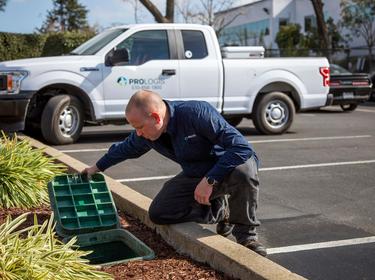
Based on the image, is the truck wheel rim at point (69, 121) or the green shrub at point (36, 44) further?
the green shrub at point (36, 44)

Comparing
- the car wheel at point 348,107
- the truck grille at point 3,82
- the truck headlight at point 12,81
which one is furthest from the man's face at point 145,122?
the car wheel at point 348,107

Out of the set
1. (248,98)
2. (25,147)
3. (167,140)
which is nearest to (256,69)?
(248,98)

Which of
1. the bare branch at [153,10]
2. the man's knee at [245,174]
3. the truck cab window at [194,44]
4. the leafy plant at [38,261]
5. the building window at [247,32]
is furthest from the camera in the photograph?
the building window at [247,32]

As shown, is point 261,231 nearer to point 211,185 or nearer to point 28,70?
point 211,185

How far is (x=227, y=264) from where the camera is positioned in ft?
11.4

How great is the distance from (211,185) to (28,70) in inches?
248

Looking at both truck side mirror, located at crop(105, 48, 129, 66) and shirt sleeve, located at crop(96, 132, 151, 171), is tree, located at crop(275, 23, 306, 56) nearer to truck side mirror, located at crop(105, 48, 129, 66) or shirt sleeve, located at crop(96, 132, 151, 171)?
truck side mirror, located at crop(105, 48, 129, 66)

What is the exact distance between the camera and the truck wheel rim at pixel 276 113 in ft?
37.0

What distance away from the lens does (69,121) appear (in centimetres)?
976

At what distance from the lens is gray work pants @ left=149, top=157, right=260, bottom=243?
12.9ft

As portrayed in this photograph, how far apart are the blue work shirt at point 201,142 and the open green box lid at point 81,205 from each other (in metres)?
0.62

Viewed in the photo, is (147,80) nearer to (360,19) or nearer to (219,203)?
(219,203)

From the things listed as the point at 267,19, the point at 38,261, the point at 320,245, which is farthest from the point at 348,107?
the point at 267,19

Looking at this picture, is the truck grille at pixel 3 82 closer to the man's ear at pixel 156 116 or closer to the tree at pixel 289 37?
the man's ear at pixel 156 116
